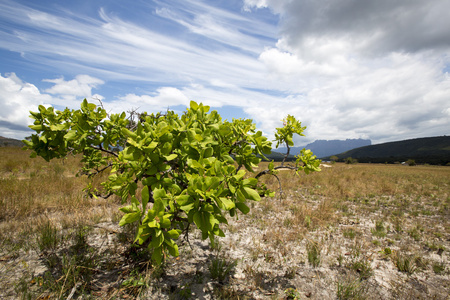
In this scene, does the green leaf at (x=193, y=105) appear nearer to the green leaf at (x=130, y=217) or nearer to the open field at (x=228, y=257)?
the green leaf at (x=130, y=217)

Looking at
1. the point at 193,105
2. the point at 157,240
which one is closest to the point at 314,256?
the point at 157,240

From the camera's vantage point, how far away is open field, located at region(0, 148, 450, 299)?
116 inches

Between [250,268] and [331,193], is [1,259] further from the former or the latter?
[331,193]

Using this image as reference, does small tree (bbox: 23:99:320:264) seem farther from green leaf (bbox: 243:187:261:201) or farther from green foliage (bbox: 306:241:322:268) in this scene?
green foliage (bbox: 306:241:322:268)

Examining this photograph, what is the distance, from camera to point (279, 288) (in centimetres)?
319

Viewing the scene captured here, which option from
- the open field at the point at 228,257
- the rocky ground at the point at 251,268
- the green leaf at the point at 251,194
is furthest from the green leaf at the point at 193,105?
the open field at the point at 228,257

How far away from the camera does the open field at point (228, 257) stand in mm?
2949

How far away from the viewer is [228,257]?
392 cm

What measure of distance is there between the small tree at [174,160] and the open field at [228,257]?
1.56 metres

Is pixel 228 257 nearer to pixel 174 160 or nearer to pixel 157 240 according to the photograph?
pixel 174 160

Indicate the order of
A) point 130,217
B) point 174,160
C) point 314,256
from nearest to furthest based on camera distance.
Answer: point 130,217, point 174,160, point 314,256

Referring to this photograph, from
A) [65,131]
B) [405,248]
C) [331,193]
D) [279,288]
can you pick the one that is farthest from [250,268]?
[331,193]

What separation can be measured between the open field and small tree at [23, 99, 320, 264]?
1.56 metres

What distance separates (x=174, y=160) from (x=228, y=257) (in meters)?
2.70
